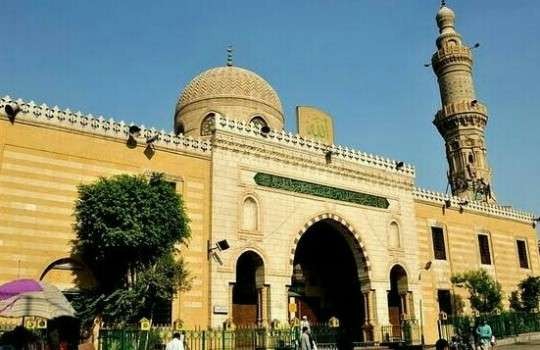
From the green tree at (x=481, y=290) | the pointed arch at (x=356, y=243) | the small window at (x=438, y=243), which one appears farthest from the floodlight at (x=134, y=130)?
the green tree at (x=481, y=290)

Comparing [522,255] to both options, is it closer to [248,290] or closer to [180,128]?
[248,290]

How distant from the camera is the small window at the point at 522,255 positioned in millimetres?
30219

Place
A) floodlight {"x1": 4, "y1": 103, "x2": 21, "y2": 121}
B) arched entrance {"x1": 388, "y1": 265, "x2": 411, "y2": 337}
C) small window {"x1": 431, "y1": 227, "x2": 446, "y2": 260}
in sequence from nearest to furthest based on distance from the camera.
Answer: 1. floodlight {"x1": 4, "y1": 103, "x2": 21, "y2": 121}
2. arched entrance {"x1": 388, "y1": 265, "x2": 411, "y2": 337}
3. small window {"x1": 431, "y1": 227, "x2": 446, "y2": 260}

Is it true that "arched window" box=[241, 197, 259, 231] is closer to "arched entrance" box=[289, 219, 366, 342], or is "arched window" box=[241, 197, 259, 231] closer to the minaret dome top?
"arched entrance" box=[289, 219, 366, 342]

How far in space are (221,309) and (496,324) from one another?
12369mm

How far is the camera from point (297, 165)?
21578 mm

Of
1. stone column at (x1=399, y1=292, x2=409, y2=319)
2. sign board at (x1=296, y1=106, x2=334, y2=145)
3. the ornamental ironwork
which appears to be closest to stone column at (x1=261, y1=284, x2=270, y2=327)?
the ornamental ironwork

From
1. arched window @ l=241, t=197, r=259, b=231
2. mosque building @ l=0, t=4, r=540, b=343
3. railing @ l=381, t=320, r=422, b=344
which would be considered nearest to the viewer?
→ mosque building @ l=0, t=4, r=540, b=343

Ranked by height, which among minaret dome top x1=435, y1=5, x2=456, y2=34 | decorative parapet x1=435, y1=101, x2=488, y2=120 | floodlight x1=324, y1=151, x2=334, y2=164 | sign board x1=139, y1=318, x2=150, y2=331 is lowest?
sign board x1=139, y1=318, x2=150, y2=331

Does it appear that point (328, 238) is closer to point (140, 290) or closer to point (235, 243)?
point (235, 243)

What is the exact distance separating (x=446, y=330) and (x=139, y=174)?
49.5 ft

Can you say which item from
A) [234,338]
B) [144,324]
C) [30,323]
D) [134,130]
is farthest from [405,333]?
[30,323]

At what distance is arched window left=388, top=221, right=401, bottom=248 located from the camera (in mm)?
23797

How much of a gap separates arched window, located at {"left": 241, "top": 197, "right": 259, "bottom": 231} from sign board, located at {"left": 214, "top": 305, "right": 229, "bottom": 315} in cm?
292
